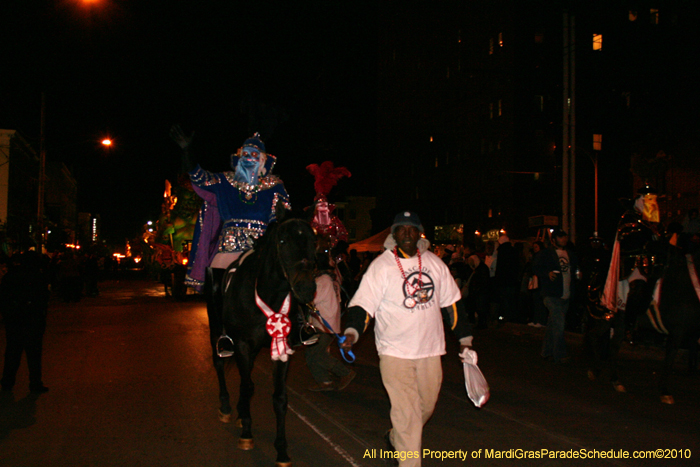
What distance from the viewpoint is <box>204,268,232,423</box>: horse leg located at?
22.9 feet

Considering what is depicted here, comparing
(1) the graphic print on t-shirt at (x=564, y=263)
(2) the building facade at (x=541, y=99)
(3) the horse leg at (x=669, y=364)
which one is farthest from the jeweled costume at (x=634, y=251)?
(2) the building facade at (x=541, y=99)

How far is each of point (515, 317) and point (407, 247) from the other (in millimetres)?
12452

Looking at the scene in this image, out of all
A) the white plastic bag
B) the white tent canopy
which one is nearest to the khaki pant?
the white plastic bag

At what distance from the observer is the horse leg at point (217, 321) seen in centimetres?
696

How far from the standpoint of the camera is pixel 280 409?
225 inches

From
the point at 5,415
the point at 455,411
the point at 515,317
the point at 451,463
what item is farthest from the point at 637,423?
the point at 515,317

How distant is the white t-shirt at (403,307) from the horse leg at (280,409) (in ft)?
3.85

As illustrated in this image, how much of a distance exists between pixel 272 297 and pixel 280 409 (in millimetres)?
936

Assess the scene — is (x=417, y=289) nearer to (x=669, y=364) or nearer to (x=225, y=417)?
(x=225, y=417)

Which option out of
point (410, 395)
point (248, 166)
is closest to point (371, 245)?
point (248, 166)

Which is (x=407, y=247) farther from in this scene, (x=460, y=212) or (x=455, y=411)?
(x=460, y=212)

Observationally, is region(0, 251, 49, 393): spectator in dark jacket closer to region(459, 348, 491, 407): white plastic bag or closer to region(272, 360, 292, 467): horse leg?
region(272, 360, 292, 467): horse leg

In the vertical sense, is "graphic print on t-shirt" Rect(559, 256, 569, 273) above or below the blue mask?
below

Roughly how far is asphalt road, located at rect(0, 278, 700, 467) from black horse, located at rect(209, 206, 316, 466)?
489mm
